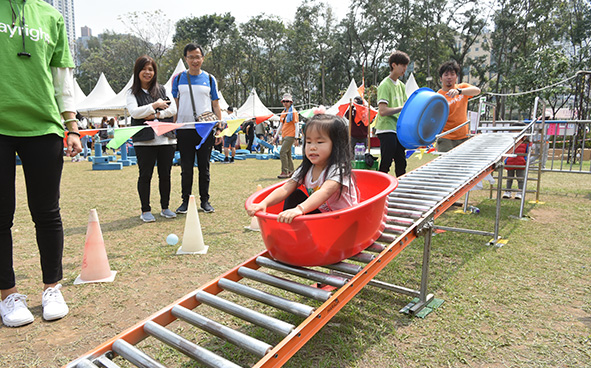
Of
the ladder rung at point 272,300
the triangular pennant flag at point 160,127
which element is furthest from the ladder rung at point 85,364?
the triangular pennant flag at point 160,127

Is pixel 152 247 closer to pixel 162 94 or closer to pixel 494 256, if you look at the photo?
pixel 162 94

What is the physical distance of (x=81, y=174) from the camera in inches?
400

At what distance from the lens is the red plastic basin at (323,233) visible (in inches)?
74.6

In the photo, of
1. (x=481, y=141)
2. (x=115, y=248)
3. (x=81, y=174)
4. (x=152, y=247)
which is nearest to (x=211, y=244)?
(x=152, y=247)

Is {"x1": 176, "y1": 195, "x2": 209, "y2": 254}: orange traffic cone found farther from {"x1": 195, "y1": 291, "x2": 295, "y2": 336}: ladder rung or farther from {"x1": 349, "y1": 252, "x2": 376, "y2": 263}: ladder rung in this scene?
{"x1": 349, "y1": 252, "x2": 376, "y2": 263}: ladder rung

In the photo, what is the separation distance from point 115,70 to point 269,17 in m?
23.7

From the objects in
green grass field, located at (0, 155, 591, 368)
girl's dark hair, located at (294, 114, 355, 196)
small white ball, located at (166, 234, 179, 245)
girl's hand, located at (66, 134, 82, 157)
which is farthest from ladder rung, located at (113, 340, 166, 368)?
small white ball, located at (166, 234, 179, 245)

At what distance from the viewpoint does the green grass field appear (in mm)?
2026

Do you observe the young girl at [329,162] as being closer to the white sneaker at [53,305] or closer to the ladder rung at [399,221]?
the ladder rung at [399,221]

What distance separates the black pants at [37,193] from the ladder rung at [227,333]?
1210 millimetres

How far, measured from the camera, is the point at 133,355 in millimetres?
1456

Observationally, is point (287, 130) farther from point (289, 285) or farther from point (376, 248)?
point (289, 285)

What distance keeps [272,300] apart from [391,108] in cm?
331

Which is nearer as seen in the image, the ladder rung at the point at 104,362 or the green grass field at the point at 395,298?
the ladder rung at the point at 104,362
